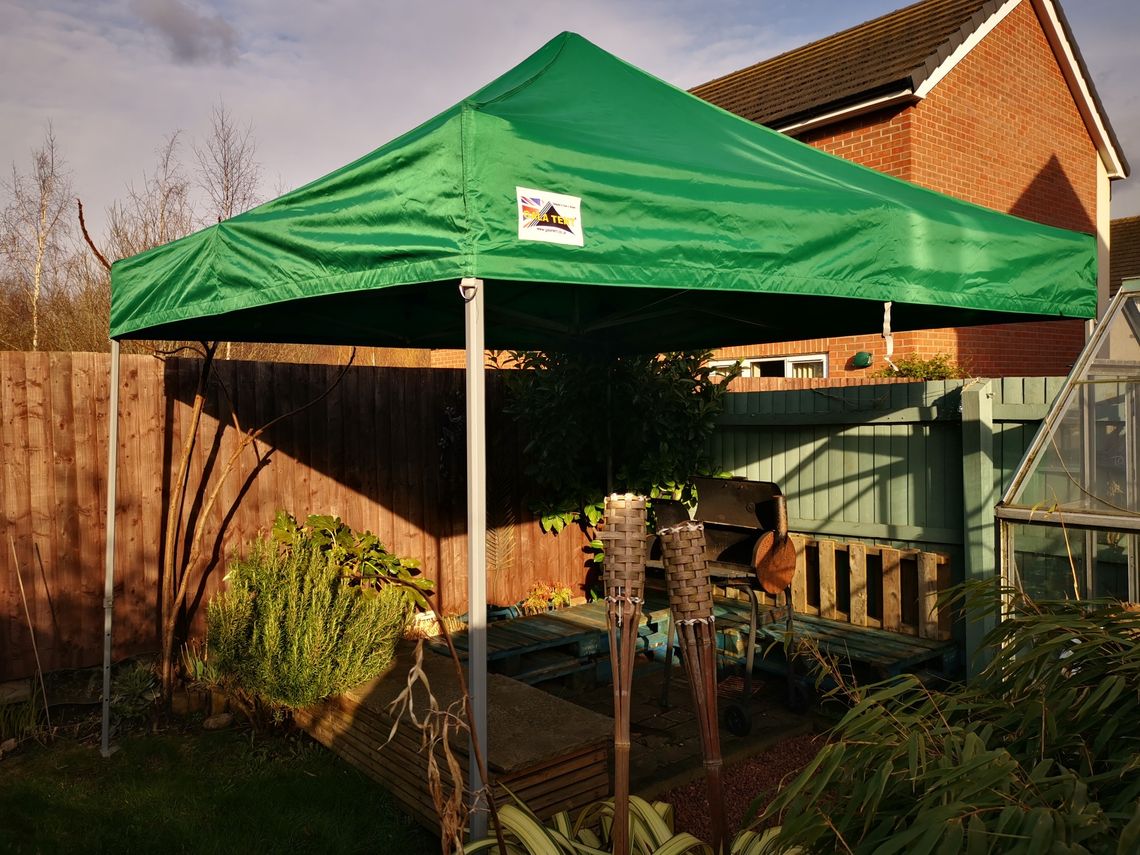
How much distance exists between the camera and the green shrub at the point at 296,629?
153 inches

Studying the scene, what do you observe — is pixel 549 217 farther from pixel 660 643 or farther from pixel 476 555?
pixel 660 643

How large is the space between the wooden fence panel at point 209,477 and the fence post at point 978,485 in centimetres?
325

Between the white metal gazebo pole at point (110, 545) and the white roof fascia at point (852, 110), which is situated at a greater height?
the white roof fascia at point (852, 110)

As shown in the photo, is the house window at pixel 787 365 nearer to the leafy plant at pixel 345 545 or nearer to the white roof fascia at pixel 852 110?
the white roof fascia at pixel 852 110

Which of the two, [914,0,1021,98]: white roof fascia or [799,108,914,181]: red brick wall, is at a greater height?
[914,0,1021,98]: white roof fascia

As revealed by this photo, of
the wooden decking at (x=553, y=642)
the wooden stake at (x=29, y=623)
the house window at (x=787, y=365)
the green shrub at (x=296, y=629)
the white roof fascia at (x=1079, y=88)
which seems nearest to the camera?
the green shrub at (x=296, y=629)

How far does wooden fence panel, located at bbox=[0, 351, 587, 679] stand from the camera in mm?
4523

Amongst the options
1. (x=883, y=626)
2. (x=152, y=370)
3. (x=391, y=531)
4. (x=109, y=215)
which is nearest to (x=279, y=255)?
(x=152, y=370)

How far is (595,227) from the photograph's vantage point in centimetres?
239

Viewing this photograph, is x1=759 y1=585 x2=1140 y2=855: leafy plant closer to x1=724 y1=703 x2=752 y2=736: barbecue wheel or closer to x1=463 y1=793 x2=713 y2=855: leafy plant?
x1=463 y1=793 x2=713 y2=855: leafy plant

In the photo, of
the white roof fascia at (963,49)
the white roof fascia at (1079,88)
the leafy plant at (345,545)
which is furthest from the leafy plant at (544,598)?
the white roof fascia at (1079,88)

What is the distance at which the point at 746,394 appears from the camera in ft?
21.7

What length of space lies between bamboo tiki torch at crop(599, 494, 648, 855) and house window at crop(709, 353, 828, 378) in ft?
28.8

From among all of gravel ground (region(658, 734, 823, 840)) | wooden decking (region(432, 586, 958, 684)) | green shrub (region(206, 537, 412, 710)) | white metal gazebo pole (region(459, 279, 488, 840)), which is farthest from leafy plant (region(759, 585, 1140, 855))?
wooden decking (region(432, 586, 958, 684))
